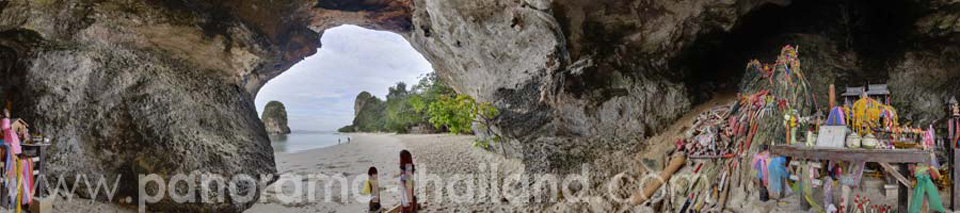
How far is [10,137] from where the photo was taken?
12.1ft

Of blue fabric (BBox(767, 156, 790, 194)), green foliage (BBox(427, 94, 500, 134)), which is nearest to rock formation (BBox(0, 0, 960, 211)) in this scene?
green foliage (BBox(427, 94, 500, 134))

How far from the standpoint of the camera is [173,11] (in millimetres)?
6348

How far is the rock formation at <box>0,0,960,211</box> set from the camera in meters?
5.15

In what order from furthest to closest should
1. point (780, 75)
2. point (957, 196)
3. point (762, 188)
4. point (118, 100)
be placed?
point (118, 100) < point (780, 75) < point (762, 188) < point (957, 196)

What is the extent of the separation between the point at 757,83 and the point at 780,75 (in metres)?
1.31

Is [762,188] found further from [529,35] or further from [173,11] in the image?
[173,11]

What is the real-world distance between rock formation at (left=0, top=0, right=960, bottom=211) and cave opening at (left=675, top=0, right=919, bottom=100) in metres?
0.02

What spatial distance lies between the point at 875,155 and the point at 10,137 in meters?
7.64

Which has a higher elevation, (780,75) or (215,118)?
(780,75)

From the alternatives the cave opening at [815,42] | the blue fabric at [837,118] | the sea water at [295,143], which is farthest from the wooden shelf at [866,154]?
the sea water at [295,143]

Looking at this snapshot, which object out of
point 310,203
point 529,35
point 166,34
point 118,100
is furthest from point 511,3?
point 118,100

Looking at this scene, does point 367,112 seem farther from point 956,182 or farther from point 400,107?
point 956,182

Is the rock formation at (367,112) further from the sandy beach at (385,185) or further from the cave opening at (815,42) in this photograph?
the cave opening at (815,42)

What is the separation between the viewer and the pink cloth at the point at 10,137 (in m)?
3.63
